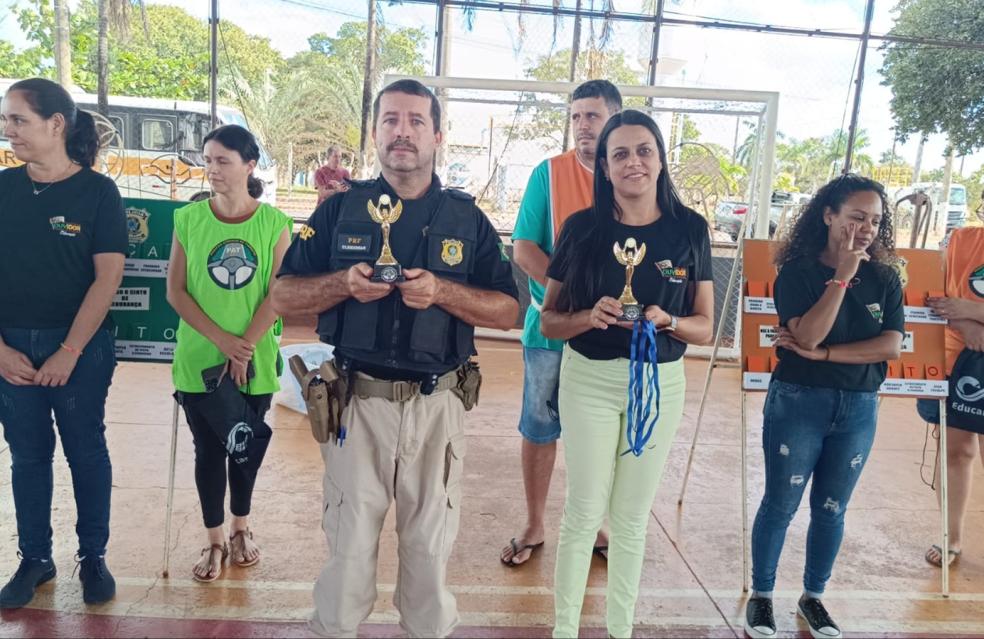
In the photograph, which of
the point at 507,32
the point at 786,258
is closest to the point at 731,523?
the point at 786,258

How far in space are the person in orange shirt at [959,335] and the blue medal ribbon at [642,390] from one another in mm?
1810

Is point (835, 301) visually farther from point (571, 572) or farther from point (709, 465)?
point (709, 465)

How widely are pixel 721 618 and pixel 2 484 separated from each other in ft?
12.5

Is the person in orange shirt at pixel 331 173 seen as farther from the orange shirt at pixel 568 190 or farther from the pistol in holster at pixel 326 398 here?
the pistol in holster at pixel 326 398

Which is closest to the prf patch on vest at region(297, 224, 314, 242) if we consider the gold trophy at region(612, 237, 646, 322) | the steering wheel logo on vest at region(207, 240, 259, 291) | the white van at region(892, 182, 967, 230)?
the steering wheel logo on vest at region(207, 240, 259, 291)

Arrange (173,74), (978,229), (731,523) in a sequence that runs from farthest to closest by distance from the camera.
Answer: (173,74) → (731,523) → (978,229)

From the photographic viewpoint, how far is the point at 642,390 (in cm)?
236

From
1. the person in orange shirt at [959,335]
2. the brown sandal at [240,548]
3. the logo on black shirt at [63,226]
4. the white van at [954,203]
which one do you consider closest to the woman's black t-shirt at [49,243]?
the logo on black shirt at [63,226]

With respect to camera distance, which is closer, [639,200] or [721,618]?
[639,200]

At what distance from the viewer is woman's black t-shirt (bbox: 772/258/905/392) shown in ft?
8.81

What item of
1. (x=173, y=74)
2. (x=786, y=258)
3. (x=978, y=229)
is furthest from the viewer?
(x=173, y=74)

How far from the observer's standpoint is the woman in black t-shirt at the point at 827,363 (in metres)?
2.67

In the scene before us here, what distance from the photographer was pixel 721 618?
298 cm

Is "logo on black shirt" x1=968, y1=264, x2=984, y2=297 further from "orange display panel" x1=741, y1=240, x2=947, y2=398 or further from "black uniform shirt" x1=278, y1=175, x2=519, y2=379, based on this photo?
"black uniform shirt" x1=278, y1=175, x2=519, y2=379
